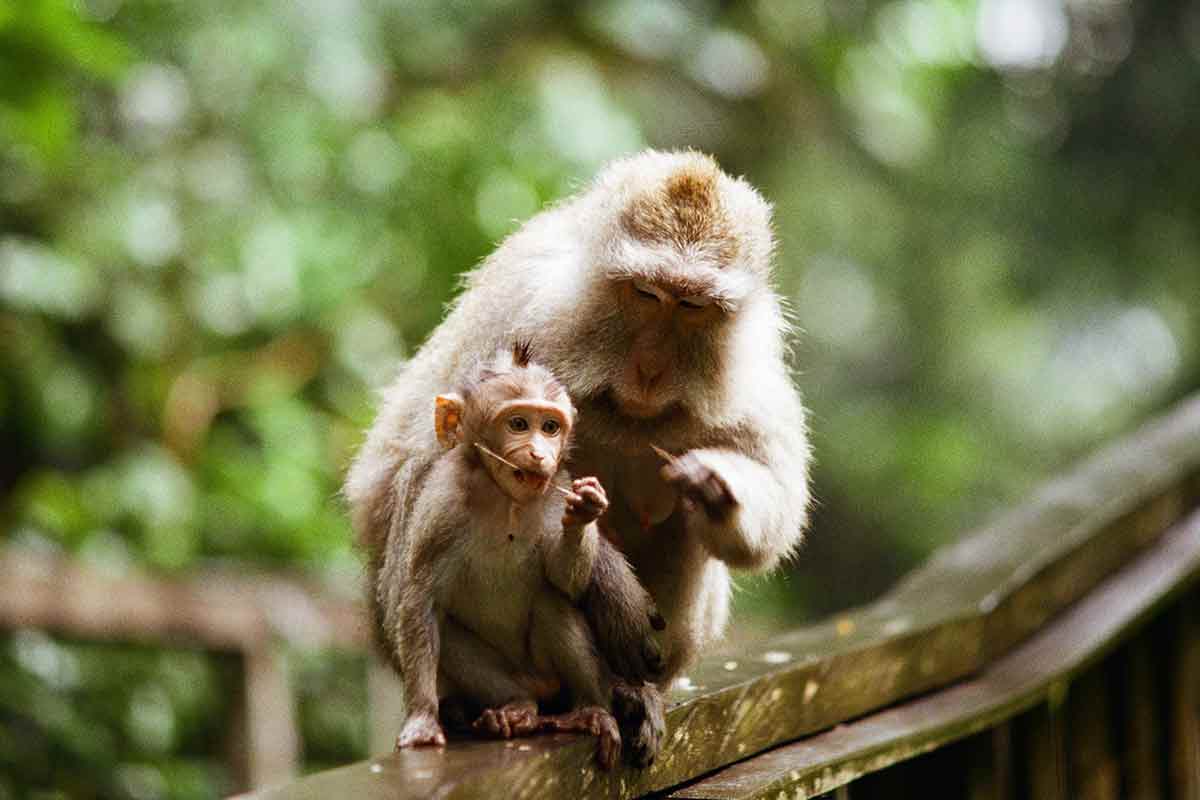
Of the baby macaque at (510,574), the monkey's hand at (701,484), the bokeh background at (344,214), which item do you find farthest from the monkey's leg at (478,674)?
the bokeh background at (344,214)

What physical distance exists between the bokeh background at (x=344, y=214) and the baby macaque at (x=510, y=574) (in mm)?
3547

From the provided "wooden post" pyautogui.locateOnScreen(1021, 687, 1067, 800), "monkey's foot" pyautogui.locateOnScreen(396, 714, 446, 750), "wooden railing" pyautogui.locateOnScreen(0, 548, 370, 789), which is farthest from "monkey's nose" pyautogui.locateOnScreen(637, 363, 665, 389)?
"wooden railing" pyautogui.locateOnScreen(0, 548, 370, 789)

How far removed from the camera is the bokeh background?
A: 259 inches

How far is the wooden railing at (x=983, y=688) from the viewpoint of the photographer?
1981mm

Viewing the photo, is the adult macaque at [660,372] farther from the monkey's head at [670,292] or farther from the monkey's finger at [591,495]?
the monkey's finger at [591,495]

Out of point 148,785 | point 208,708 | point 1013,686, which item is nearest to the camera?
point 1013,686

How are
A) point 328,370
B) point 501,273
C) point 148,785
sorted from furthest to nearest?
point 328,370 → point 148,785 → point 501,273

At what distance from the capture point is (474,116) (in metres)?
7.77

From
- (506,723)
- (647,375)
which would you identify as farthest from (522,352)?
(506,723)

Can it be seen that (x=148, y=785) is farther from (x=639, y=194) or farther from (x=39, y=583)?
(x=639, y=194)

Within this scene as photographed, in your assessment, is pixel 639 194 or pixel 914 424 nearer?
pixel 639 194

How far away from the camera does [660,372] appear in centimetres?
258

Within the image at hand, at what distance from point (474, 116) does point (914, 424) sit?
191 inches

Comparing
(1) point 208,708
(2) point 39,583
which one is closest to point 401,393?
(2) point 39,583
